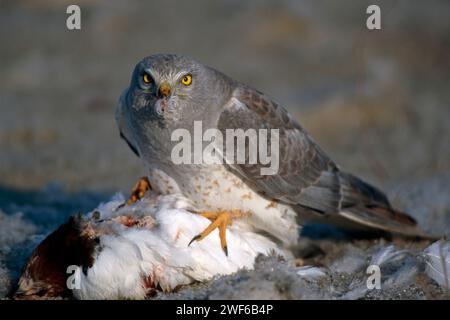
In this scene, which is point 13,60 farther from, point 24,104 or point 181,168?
point 181,168

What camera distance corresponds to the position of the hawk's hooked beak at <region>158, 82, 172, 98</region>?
441 cm

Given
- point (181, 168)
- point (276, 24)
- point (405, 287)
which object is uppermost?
point (276, 24)

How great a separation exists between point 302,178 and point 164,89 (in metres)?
1.48

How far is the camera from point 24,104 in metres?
10.4

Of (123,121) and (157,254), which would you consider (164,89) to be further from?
(157,254)

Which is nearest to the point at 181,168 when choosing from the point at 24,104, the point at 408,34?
the point at 24,104

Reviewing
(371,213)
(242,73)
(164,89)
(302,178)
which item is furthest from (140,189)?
(242,73)

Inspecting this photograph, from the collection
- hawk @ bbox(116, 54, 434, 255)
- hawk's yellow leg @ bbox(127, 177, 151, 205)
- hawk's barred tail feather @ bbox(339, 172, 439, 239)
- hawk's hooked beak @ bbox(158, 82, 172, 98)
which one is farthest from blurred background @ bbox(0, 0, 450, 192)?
hawk's hooked beak @ bbox(158, 82, 172, 98)

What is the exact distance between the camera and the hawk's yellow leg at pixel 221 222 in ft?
14.6

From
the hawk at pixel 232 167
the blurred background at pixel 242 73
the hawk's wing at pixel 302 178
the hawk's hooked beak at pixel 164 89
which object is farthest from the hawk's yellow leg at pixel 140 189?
the blurred background at pixel 242 73

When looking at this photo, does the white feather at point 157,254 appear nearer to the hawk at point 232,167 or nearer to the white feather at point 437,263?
the hawk at point 232,167

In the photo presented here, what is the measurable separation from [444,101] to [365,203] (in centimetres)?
628

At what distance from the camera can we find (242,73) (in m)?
12.0

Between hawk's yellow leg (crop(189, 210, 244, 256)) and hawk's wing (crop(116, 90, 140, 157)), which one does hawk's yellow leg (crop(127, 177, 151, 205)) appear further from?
hawk's yellow leg (crop(189, 210, 244, 256))
